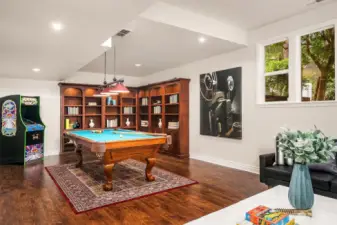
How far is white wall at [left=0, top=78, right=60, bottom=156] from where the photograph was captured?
6.52 m

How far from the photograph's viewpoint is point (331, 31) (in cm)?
361

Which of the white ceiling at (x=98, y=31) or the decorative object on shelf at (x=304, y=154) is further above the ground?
the white ceiling at (x=98, y=31)

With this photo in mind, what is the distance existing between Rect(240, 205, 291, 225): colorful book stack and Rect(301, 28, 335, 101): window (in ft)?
10.1

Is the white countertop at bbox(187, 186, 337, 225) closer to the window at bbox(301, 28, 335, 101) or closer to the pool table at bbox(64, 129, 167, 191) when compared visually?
the pool table at bbox(64, 129, 167, 191)

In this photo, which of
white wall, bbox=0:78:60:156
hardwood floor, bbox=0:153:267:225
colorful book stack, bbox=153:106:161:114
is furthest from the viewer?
colorful book stack, bbox=153:106:161:114

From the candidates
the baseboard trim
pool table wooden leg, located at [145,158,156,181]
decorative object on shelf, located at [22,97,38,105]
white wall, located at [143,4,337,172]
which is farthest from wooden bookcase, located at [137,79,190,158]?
decorative object on shelf, located at [22,97,38,105]

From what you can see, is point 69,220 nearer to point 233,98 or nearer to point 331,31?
point 233,98

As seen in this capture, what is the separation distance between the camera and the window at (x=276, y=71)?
4.23m

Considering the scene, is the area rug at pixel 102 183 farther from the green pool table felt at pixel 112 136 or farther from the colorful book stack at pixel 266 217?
the colorful book stack at pixel 266 217

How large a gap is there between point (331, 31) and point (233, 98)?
6.86ft

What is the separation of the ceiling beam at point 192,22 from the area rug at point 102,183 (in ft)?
8.76

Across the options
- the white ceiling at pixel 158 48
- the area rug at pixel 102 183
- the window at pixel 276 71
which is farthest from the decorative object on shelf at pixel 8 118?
the window at pixel 276 71

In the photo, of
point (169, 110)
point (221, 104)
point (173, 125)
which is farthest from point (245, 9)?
point (169, 110)

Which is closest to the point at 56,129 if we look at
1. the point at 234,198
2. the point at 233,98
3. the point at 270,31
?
the point at 233,98
